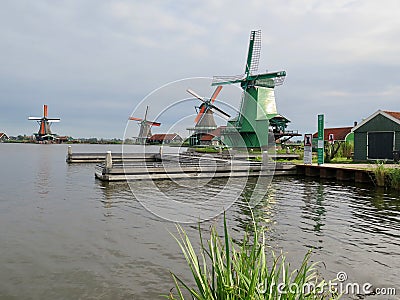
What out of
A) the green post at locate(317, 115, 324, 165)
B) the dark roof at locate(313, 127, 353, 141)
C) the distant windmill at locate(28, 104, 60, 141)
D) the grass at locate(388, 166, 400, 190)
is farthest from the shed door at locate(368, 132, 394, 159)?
the distant windmill at locate(28, 104, 60, 141)

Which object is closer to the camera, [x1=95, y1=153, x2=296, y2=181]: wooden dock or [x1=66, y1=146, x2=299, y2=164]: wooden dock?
[x1=95, y1=153, x2=296, y2=181]: wooden dock

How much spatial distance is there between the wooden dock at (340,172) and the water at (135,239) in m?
2.83

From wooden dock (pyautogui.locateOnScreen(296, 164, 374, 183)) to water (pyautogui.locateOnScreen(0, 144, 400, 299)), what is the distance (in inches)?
111

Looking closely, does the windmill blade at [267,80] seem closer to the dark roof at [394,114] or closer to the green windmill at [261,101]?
the green windmill at [261,101]

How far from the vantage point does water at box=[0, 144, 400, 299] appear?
5.50 metres

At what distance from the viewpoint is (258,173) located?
69.9 ft

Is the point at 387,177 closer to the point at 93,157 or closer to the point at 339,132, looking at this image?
the point at 93,157

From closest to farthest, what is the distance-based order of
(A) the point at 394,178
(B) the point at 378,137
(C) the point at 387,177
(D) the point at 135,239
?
(D) the point at 135,239 → (A) the point at 394,178 → (C) the point at 387,177 → (B) the point at 378,137

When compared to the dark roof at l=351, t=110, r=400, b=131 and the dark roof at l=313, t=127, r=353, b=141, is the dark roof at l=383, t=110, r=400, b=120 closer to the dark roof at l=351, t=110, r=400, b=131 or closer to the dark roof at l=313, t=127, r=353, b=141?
the dark roof at l=351, t=110, r=400, b=131

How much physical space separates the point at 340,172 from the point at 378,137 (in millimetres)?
4424

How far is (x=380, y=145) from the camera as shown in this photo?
20766 mm

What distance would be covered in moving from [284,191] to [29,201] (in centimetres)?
1028

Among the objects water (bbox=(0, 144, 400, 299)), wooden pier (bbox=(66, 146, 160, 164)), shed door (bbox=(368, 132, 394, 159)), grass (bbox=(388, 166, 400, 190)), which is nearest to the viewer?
water (bbox=(0, 144, 400, 299))

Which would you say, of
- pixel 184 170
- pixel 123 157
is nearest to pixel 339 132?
pixel 123 157
